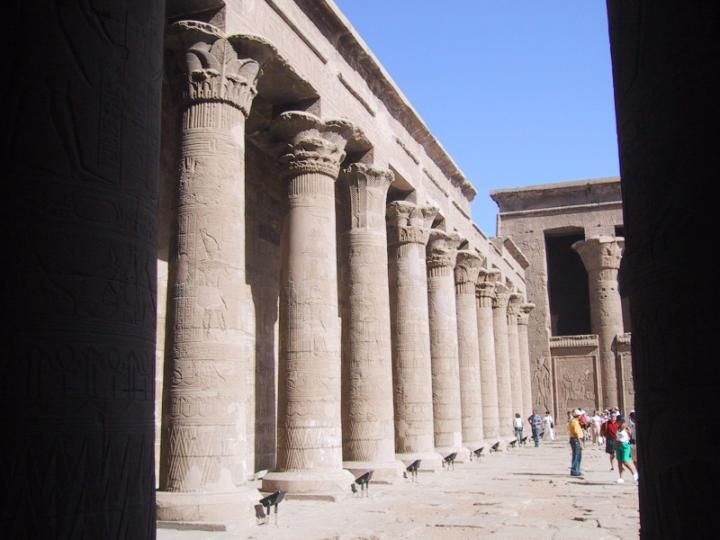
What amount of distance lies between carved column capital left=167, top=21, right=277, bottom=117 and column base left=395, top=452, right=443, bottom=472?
974 centimetres

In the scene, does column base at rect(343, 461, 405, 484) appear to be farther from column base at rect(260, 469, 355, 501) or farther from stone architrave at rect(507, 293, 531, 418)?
stone architrave at rect(507, 293, 531, 418)

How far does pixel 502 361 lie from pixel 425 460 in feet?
44.7

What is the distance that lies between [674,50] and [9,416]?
258 centimetres

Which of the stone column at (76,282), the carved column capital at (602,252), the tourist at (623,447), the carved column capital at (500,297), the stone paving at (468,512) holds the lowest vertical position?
the stone paving at (468,512)

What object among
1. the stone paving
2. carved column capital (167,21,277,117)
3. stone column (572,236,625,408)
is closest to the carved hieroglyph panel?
stone column (572,236,625,408)

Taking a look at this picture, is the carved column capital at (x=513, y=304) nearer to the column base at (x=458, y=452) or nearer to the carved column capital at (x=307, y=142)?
the column base at (x=458, y=452)

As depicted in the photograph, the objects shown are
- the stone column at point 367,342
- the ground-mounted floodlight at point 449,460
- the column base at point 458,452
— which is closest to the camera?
the stone column at point 367,342

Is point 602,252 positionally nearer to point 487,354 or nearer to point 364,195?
point 487,354

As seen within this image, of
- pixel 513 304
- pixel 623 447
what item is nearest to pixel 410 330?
pixel 623 447

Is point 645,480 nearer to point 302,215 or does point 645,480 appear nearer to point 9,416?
point 9,416

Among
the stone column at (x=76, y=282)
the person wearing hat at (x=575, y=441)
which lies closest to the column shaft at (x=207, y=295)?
the stone column at (x=76, y=282)

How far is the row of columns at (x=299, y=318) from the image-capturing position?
9.70 meters

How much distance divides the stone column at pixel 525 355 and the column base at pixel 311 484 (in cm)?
2422

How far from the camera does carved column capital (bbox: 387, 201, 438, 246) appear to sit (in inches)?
760
